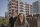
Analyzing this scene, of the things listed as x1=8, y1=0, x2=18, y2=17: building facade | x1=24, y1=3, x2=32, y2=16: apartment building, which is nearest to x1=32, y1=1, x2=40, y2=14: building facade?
x1=24, y1=3, x2=32, y2=16: apartment building

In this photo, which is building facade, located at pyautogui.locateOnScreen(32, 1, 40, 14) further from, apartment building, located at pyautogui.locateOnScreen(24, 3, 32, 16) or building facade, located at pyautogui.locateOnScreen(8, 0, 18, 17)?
building facade, located at pyautogui.locateOnScreen(8, 0, 18, 17)

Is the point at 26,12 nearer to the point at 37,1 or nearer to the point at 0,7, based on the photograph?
the point at 37,1

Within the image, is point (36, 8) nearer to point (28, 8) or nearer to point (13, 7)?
point (28, 8)

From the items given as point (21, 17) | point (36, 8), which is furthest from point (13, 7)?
point (36, 8)

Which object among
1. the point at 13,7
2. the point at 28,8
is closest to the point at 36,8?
the point at 28,8

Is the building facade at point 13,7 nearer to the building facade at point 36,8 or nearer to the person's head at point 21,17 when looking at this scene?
the person's head at point 21,17

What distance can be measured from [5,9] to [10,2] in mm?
91

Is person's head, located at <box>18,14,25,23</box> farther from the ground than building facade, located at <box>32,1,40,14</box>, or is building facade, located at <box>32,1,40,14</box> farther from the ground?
building facade, located at <box>32,1,40,14</box>

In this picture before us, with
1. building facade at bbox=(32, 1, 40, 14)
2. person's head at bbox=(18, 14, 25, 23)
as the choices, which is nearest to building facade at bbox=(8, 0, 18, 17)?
person's head at bbox=(18, 14, 25, 23)

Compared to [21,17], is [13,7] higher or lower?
higher

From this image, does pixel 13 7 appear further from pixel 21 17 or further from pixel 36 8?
pixel 36 8

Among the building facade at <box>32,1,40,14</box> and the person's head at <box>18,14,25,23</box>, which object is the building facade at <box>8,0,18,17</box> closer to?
the person's head at <box>18,14,25,23</box>

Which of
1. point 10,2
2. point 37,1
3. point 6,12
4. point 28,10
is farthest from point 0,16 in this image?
point 37,1

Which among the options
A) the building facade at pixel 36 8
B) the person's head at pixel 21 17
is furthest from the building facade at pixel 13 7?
the building facade at pixel 36 8
